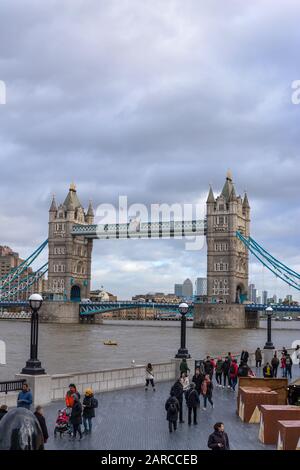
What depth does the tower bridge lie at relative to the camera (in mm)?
111163

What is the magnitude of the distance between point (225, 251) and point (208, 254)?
331cm

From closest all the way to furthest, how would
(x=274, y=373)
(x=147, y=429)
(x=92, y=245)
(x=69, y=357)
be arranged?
1. (x=147, y=429)
2. (x=274, y=373)
3. (x=69, y=357)
4. (x=92, y=245)

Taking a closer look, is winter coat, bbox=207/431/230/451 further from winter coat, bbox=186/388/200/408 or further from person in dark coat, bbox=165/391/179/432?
winter coat, bbox=186/388/200/408

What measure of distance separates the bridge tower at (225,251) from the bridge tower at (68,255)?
3022 cm

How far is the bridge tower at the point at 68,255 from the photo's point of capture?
13262 centimetres

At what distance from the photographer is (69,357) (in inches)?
1780

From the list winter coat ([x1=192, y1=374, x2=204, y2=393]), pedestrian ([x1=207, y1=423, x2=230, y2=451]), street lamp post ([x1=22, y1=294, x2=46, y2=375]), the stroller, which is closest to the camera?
pedestrian ([x1=207, y1=423, x2=230, y2=451])

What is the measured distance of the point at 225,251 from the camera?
118625 millimetres

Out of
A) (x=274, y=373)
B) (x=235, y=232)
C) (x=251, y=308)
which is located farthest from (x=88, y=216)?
(x=274, y=373)

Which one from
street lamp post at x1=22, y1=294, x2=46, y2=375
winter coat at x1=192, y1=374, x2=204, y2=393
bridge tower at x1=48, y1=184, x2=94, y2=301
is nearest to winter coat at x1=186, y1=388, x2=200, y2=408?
winter coat at x1=192, y1=374, x2=204, y2=393

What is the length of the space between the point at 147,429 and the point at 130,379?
23.7 feet

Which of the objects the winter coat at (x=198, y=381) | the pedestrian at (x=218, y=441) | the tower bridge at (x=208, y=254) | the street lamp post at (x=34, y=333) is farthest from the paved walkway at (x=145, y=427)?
the tower bridge at (x=208, y=254)

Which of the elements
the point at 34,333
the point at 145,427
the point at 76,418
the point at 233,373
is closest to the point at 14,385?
the point at 34,333
